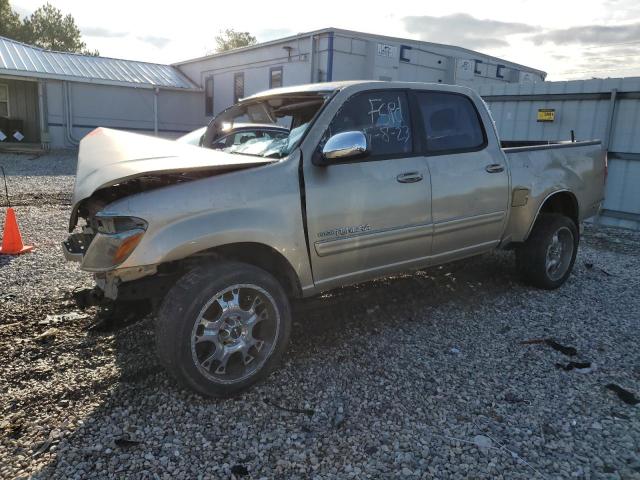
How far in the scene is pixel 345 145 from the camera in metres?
3.26

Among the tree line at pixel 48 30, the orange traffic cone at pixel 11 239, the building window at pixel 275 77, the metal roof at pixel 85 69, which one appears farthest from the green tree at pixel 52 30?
the orange traffic cone at pixel 11 239

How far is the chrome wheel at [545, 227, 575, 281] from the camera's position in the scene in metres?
5.25

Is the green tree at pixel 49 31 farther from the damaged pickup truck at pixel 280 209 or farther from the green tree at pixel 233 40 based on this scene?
the damaged pickup truck at pixel 280 209

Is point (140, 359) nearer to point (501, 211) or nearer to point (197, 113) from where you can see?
point (501, 211)

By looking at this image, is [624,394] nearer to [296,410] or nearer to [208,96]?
[296,410]

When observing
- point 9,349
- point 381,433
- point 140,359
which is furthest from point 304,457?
point 9,349

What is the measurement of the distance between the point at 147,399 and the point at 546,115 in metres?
9.19

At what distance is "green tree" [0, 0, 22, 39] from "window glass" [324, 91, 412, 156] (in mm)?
50075

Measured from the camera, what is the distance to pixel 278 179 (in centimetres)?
325

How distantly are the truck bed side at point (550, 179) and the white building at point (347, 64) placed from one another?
11.0 meters

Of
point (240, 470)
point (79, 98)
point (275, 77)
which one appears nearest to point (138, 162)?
point (240, 470)

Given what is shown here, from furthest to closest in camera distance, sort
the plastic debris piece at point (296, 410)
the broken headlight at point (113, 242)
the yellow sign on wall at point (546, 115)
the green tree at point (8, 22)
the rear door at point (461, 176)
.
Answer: the green tree at point (8, 22) → the yellow sign on wall at point (546, 115) → the rear door at point (461, 176) → the plastic debris piece at point (296, 410) → the broken headlight at point (113, 242)

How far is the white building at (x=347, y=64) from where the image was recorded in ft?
50.4

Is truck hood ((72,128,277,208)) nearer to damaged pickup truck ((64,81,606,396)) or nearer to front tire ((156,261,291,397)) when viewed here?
damaged pickup truck ((64,81,606,396))
